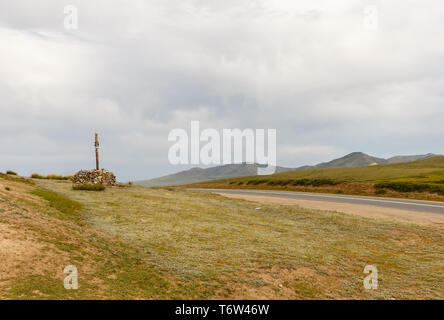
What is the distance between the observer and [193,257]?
8297mm

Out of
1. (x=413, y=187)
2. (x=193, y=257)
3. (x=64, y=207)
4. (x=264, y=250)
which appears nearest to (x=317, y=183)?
(x=413, y=187)

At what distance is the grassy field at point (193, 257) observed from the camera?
6.07 m

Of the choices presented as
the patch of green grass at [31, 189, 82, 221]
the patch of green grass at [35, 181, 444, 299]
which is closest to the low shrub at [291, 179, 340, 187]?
the patch of green grass at [35, 181, 444, 299]

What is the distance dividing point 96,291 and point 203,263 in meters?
3.18

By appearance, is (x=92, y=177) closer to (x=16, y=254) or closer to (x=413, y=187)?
(x=16, y=254)

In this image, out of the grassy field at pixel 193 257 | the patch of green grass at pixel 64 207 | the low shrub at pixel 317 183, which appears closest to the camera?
the grassy field at pixel 193 257

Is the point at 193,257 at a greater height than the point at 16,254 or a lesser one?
lesser

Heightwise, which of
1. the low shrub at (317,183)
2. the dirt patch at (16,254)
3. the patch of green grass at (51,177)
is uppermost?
the patch of green grass at (51,177)

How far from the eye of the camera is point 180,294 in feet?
19.9

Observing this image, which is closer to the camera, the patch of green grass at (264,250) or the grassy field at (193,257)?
the grassy field at (193,257)

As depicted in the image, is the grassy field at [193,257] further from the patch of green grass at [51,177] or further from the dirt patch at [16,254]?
the patch of green grass at [51,177]

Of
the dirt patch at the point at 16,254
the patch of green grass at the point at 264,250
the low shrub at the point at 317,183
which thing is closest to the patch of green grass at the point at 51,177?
the patch of green grass at the point at 264,250
